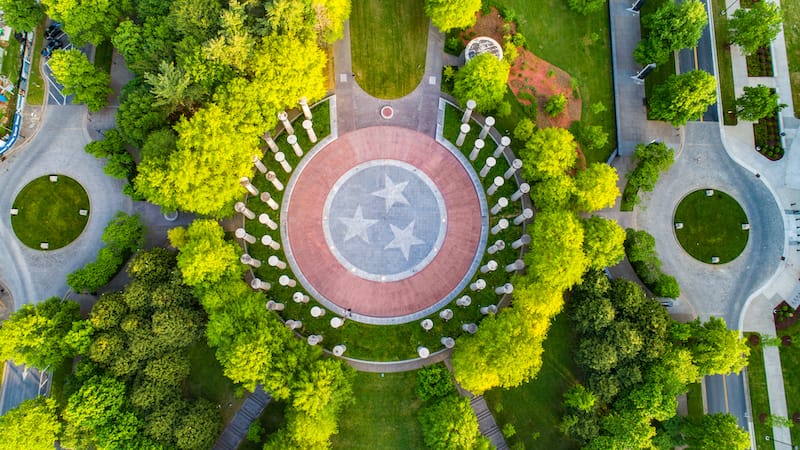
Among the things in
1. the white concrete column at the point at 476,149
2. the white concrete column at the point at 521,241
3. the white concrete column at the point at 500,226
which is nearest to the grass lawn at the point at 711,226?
the white concrete column at the point at 521,241

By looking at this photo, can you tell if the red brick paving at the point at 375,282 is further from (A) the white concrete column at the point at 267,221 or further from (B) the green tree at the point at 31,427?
(B) the green tree at the point at 31,427

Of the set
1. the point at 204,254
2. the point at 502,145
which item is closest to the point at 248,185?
the point at 204,254

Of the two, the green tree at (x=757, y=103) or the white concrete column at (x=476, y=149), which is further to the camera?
the green tree at (x=757, y=103)

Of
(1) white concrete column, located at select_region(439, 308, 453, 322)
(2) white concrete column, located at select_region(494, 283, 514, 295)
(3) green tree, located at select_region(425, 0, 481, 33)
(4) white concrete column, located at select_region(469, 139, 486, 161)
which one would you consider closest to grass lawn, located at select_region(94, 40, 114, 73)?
(3) green tree, located at select_region(425, 0, 481, 33)

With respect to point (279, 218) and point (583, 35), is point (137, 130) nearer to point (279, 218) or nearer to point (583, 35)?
Answer: point (279, 218)

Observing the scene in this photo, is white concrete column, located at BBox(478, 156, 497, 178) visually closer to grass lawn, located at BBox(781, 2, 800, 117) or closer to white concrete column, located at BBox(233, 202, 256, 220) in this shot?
white concrete column, located at BBox(233, 202, 256, 220)
